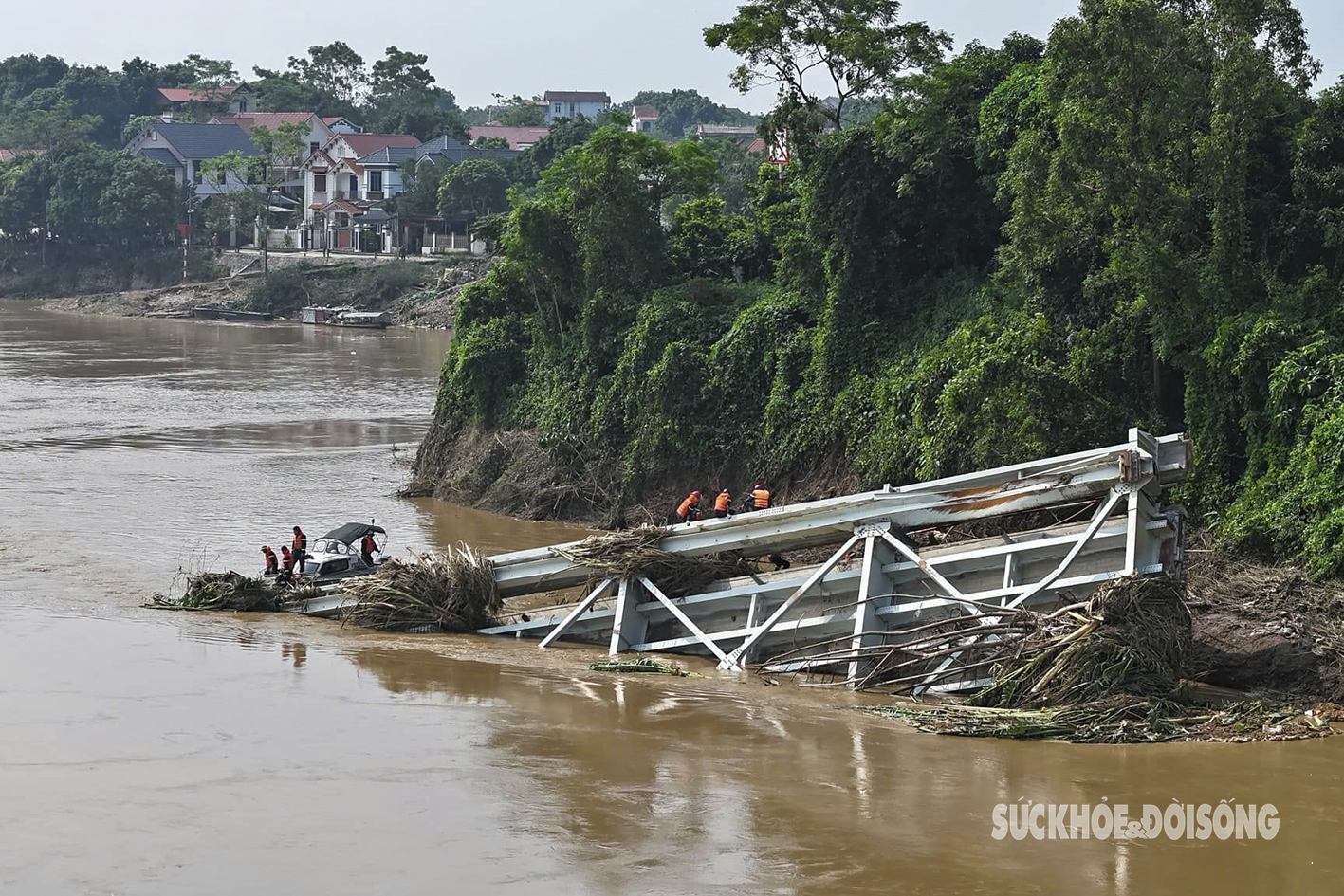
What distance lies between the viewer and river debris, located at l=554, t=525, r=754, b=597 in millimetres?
19906

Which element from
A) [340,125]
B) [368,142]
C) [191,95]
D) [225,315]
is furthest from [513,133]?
[225,315]

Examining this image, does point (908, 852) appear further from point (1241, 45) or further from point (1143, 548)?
point (1241, 45)

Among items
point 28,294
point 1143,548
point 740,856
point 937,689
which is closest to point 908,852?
point 740,856

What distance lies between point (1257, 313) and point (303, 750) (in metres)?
14.1

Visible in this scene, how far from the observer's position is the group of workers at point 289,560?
2333 cm

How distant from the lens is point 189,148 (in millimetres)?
121562

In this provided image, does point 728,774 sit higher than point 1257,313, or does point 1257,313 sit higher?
point 1257,313

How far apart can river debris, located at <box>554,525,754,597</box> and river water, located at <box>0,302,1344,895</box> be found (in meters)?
1.29

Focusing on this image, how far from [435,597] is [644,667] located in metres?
3.81

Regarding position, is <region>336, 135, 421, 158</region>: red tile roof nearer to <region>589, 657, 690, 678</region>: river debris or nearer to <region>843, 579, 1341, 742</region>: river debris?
<region>589, 657, 690, 678</region>: river debris

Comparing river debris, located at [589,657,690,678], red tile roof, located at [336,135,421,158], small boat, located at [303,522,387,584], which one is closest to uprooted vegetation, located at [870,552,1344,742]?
river debris, located at [589,657,690,678]

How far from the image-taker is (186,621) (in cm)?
2180

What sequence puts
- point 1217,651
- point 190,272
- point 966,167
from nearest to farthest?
point 1217,651 → point 966,167 → point 190,272

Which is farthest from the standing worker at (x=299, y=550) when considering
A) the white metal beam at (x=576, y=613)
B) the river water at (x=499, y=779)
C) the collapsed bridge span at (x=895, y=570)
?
the white metal beam at (x=576, y=613)
